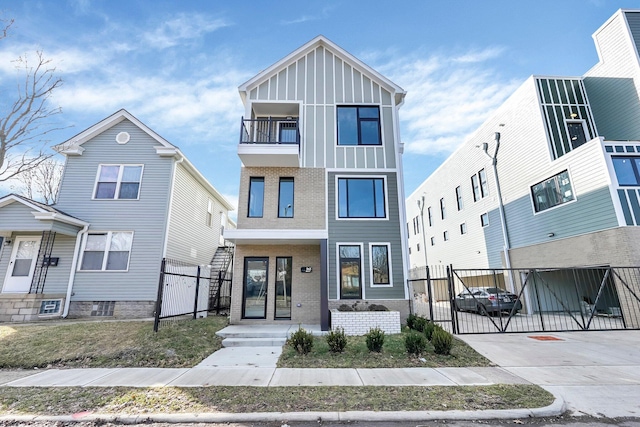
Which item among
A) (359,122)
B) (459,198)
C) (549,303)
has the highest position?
(359,122)

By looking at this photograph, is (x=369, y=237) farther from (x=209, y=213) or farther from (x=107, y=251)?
(x=107, y=251)

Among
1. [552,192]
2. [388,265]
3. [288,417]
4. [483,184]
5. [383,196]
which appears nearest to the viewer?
[288,417]

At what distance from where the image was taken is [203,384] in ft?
16.7

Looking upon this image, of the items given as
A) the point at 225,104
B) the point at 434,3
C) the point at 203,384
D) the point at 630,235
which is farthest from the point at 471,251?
the point at 203,384

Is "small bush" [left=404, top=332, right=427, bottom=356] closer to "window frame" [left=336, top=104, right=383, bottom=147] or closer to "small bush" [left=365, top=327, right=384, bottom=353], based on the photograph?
"small bush" [left=365, top=327, right=384, bottom=353]

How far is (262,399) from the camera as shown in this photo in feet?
14.5

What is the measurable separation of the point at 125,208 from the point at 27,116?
537 cm

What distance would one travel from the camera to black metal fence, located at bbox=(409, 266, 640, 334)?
933 centimetres

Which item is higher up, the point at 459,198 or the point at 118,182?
the point at 459,198

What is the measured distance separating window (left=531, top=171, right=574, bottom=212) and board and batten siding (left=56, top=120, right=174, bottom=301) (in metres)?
17.7

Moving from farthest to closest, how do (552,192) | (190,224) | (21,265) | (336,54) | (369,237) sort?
1. (190,224)
2. (552,192)
3. (336,54)
4. (21,265)
5. (369,237)

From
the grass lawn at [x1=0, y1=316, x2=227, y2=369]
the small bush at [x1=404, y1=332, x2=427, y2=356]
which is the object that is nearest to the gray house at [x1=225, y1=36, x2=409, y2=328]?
the grass lawn at [x1=0, y1=316, x2=227, y2=369]

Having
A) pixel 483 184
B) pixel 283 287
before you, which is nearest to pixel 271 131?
pixel 283 287

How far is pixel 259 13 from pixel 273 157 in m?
6.31
